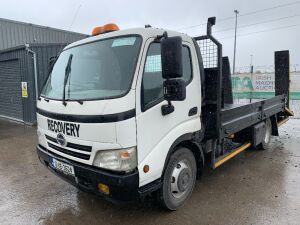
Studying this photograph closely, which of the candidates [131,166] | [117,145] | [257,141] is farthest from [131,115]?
[257,141]

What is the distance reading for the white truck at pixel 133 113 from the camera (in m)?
2.61

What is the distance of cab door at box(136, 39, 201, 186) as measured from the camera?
8.92 ft

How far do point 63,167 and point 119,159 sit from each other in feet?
2.90

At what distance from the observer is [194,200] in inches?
146

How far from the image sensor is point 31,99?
10.1 m

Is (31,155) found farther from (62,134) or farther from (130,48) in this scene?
(130,48)

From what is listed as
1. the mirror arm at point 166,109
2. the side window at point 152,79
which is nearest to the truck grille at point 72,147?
the side window at point 152,79

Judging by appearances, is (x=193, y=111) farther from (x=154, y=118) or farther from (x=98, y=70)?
(x=98, y=70)

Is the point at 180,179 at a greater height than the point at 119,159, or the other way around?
the point at 119,159

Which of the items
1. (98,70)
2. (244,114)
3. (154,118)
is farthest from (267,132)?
(98,70)

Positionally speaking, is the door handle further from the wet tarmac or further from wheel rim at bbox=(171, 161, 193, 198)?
the wet tarmac

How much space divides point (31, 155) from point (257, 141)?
5.11m

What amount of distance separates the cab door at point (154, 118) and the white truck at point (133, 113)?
11 millimetres

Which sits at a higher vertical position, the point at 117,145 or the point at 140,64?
the point at 140,64
